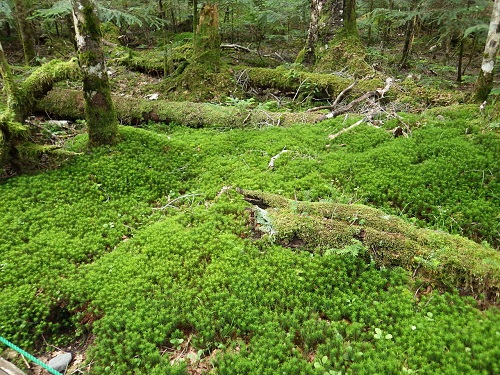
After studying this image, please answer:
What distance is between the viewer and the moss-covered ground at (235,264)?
3.64 meters

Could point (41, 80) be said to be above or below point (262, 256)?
above

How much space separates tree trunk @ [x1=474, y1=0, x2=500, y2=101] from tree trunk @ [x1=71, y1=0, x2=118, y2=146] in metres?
9.03

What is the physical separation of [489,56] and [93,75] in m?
9.36

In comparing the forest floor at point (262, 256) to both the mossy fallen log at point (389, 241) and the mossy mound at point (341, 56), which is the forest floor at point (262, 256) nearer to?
the mossy fallen log at point (389, 241)

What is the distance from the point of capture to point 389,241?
4.66 m

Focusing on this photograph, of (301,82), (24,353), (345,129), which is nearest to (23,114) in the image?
(24,353)

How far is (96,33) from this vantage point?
20.7 feet

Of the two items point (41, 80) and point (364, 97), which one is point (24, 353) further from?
point (364, 97)

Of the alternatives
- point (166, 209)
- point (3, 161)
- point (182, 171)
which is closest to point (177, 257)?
point (166, 209)

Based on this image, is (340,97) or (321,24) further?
(321,24)

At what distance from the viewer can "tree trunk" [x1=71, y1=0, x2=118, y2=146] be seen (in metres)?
6.12

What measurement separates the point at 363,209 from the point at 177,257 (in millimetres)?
3076

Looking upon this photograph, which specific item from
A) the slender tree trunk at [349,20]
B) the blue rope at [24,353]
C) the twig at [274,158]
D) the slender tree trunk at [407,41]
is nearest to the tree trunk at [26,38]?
the twig at [274,158]

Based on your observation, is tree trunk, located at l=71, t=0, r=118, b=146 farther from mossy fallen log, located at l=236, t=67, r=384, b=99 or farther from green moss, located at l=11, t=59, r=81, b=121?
mossy fallen log, located at l=236, t=67, r=384, b=99
